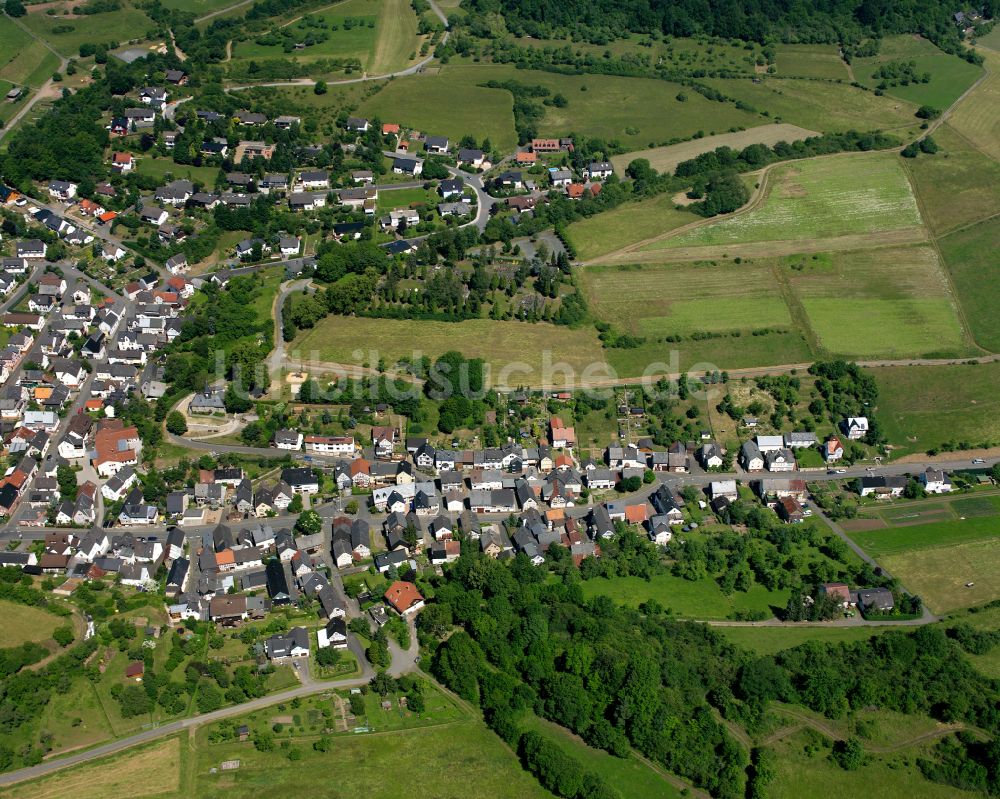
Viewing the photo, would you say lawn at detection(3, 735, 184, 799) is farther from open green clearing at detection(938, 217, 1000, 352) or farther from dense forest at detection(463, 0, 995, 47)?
dense forest at detection(463, 0, 995, 47)

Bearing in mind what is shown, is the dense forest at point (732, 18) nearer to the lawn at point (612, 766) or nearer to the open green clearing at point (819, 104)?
the open green clearing at point (819, 104)

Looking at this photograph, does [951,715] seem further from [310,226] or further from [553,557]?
[310,226]

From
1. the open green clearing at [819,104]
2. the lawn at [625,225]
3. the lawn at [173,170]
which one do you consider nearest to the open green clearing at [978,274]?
the lawn at [625,225]

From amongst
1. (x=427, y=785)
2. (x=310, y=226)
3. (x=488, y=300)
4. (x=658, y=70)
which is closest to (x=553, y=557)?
(x=427, y=785)

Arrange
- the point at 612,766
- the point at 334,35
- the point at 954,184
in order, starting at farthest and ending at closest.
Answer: the point at 334,35, the point at 954,184, the point at 612,766

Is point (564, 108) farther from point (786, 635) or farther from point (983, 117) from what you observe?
point (786, 635)

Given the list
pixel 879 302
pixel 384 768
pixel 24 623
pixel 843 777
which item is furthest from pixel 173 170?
pixel 843 777
